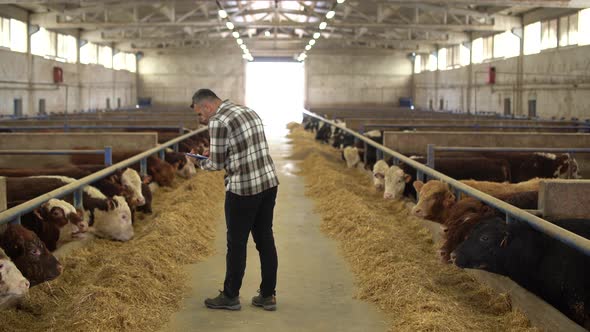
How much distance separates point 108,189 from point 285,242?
2.62 m

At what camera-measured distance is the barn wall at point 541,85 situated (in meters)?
20.5

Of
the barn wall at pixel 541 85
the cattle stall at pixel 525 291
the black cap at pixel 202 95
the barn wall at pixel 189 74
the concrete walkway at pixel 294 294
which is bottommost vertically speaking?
the concrete walkway at pixel 294 294

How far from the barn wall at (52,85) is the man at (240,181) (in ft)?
61.5

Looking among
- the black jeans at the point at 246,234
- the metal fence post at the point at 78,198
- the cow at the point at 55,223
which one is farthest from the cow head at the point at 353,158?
the black jeans at the point at 246,234

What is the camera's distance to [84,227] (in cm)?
727

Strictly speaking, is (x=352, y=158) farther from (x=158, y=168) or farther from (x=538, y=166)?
(x=538, y=166)

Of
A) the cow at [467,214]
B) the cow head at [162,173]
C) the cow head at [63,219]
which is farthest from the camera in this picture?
the cow head at [162,173]

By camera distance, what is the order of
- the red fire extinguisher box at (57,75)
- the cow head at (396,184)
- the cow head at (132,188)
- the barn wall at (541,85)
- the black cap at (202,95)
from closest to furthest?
the black cap at (202,95), the cow head at (132,188), the cow head at (396,184), the barn wall at (541,85), the red fire extinguisher box at (57,75)

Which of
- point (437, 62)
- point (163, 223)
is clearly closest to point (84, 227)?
point (163, 223)

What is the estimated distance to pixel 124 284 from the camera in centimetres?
567

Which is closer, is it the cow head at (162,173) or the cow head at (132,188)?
the cow head at (132,188)

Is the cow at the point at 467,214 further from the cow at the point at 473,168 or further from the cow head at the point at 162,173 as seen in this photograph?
the cow head at the point at 162,173

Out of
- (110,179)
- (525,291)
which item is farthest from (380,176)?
(525,291)

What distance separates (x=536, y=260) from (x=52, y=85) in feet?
81.4
